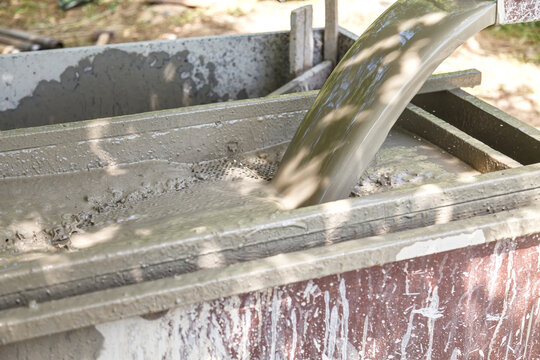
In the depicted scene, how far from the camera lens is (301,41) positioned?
4125mm

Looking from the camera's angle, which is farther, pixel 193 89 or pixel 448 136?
pixel 193 89

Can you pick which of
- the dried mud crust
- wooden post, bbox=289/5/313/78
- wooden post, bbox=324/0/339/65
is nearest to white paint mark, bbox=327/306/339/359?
the dried mud crust

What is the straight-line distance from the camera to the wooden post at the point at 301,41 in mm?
4047

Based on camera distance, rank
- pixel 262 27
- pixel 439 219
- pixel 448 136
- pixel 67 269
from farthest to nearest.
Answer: pixel 262 27, pixel 448 136, pixel 439 219, pixel 67 269

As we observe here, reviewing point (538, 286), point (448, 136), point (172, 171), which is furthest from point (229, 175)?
point (538, 286)

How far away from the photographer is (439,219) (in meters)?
2.21

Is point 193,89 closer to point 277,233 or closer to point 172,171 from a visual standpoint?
point 172,171

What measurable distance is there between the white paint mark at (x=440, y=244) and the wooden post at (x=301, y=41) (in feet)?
7.61

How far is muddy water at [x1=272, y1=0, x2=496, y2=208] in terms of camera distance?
2611 mm

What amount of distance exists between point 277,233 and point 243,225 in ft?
0.37

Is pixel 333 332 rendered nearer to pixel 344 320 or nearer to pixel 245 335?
pixel 344 320

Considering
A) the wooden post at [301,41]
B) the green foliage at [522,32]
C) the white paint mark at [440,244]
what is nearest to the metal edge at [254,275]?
the white paint mark at [440,244]

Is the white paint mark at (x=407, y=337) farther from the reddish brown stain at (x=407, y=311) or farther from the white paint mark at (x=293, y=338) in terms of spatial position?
the white paint mark at (x=293, y=338)

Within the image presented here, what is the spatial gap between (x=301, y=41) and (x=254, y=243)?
94.5 inches
